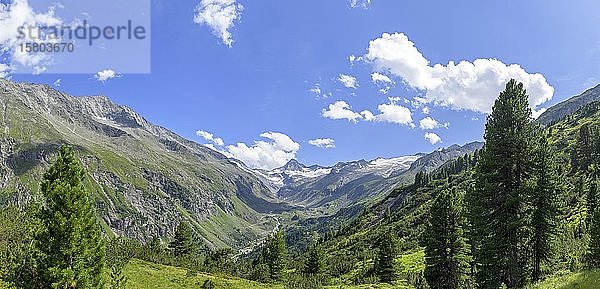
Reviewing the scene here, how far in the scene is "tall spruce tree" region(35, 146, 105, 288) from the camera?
2833 cm

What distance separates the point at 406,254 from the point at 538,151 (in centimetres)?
12654

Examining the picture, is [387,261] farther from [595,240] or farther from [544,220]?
[544,220]

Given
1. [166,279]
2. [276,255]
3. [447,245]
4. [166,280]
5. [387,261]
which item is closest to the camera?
[447,245]

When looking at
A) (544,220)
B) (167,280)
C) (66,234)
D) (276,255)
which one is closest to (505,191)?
(544,220)

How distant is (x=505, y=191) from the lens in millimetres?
36500

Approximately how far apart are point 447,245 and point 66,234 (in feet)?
139

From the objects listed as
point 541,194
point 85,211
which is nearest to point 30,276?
point 85,211

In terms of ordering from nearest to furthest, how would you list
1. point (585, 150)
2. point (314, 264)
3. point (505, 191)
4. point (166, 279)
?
point (505, 191) < point (166, 279) < point (314, 264) < point (585, 150)

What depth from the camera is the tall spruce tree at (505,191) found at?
35.8m

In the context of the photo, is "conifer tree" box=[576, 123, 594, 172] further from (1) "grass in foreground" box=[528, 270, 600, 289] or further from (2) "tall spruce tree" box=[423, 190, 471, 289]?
(1) "grass in foreground" box=[528, 270, 600, 289]

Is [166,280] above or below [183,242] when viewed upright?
below

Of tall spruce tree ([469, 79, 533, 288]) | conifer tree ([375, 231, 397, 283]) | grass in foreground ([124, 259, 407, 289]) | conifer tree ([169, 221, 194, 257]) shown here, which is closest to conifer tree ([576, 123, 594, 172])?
conifer tree ([375, 231, 397, 283])

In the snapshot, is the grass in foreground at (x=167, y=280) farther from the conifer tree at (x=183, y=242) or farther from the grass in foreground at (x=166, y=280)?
the conifer tree at (x=183, y=242)

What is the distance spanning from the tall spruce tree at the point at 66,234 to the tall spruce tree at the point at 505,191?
102ft
